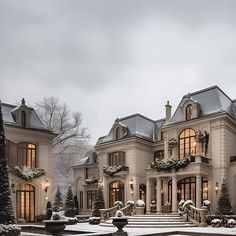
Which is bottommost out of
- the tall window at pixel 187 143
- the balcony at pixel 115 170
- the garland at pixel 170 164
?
the balcony at pixel 115 170

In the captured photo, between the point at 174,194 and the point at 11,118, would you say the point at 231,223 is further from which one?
the point at 11,118

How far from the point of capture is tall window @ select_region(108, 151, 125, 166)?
3612cm

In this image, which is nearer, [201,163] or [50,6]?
[50,6]

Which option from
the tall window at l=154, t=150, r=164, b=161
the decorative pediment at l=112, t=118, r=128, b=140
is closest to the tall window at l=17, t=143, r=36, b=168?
the decorative pediment at l=112, t=118, r=128, b=140

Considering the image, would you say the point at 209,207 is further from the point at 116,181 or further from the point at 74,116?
the point at 74,116

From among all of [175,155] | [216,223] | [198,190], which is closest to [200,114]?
[175,155]

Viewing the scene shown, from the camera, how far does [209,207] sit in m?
28.3

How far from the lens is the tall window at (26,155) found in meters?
30.6

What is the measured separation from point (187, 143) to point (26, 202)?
1310 centimetres

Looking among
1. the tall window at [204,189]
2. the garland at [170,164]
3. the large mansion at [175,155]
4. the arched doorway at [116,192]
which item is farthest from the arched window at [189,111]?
the arched doorway at [116,192]

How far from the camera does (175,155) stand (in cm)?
3238

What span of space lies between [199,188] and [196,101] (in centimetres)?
697

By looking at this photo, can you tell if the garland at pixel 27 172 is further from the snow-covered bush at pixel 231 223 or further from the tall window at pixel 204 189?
the snow-covered bush at pixel 231 223

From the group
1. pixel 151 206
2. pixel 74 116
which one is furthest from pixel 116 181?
pixel 74 116
